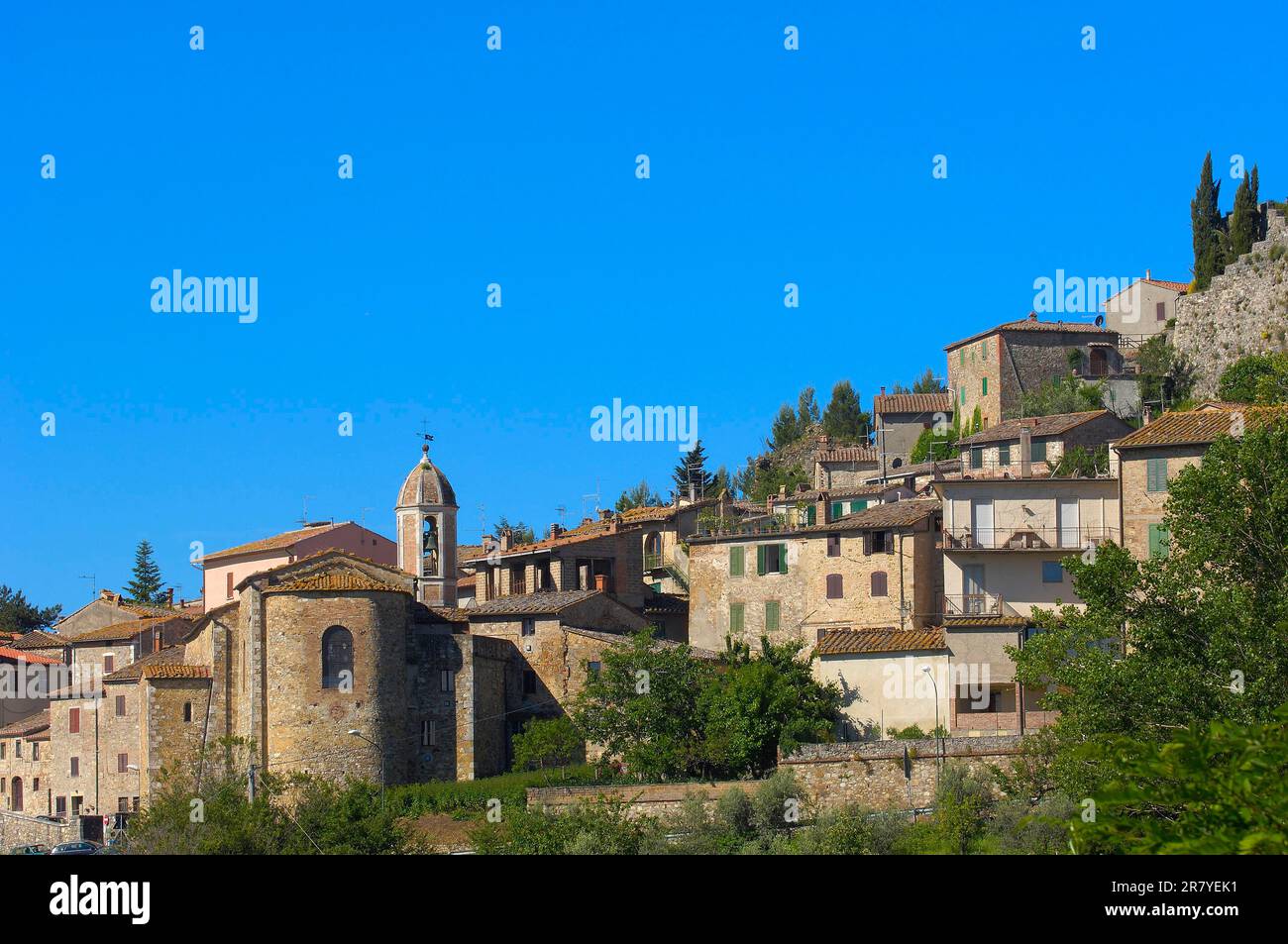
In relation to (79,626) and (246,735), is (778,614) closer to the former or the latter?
(246,735)

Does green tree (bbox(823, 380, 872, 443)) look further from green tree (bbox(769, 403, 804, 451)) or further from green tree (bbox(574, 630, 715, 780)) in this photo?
green tree (bbox(574, 630, 715, 780))

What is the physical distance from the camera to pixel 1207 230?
263 feet

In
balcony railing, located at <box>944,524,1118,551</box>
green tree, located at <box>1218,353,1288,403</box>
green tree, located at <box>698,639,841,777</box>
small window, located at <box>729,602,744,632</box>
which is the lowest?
green tree, located at <box>698,639,841,777</box>

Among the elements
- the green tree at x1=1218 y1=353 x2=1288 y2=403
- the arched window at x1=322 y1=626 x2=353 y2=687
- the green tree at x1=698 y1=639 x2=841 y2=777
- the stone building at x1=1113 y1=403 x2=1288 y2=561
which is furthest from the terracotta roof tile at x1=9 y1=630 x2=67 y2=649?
the green tree at x1=1218 y1=353 x2=1288 y2=403

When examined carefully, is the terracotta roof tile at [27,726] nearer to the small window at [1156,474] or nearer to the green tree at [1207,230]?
the small window at [1156,474]

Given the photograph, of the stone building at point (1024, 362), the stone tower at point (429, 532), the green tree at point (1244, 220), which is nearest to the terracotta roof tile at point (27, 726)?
the stone tower at point (429, 532)

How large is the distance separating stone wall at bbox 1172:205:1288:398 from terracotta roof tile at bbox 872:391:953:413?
1099cm

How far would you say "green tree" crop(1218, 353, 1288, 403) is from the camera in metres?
56.3

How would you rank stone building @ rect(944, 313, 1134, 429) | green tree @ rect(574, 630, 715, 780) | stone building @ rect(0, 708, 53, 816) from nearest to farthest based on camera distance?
green tree @ rect(574, 630, 715, 780) < stone building @ rect(0, 708, 53, 816) < stone building @ rect(944, 313, 1134, 429)

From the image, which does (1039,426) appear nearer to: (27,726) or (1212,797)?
(27,726)


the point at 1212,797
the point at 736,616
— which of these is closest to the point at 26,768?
the point at 736,616

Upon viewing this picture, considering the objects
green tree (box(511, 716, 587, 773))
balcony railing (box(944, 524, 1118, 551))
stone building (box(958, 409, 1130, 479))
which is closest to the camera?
green tree (box(511, 716, 587, 773))

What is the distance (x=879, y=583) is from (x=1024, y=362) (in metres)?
23.4

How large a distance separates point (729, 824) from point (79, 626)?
150 feet
